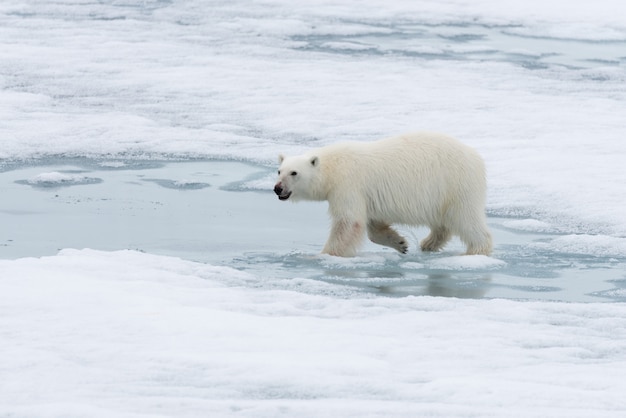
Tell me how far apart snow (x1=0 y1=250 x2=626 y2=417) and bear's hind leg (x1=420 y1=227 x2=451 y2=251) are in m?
1.54

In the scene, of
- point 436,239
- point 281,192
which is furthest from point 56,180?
point 436,239

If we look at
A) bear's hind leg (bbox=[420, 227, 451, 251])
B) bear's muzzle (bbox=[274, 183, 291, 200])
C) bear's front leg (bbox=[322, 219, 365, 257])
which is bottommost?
bear's hind leg (bbox=[420, 227, 451, 251])

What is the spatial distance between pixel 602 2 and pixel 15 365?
16882 millimetres

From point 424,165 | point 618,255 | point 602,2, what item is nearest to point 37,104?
point 424,165

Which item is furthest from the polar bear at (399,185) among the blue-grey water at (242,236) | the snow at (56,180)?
the snow at (56,180)

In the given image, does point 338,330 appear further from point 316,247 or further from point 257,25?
point 257,25

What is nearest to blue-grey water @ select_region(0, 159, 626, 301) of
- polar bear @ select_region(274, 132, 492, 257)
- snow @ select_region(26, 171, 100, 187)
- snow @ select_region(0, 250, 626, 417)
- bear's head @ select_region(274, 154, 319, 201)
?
snow @ select_region(26, 171, 100, 187)

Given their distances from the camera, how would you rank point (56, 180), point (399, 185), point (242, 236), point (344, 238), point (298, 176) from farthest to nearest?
point (56, 180) → point (242, 236) → point (399, 185) → point (298, 176) → point (344, 238)

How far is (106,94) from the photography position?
1216cm

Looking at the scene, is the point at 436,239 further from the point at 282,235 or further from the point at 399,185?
the point at 282,235

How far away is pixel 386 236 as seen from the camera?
23.0 ft

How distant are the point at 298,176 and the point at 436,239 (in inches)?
38.7

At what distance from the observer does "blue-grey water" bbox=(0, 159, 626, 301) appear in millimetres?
6027

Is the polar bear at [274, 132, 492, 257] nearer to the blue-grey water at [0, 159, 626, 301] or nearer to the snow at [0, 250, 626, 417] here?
the blue-grey water at [0, 159, 626, 301]
